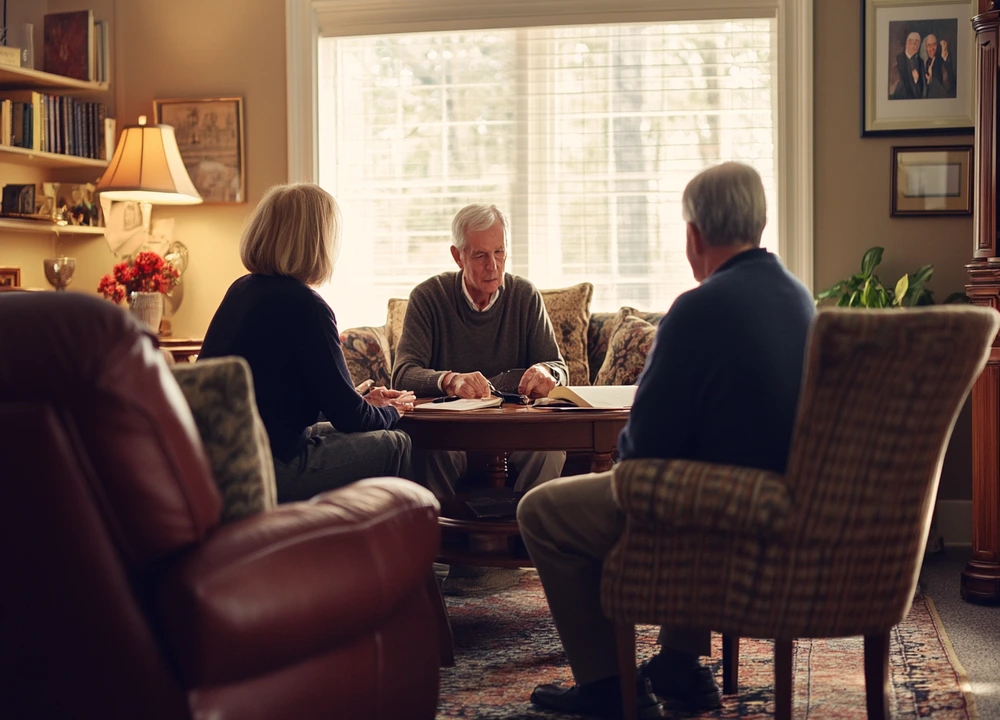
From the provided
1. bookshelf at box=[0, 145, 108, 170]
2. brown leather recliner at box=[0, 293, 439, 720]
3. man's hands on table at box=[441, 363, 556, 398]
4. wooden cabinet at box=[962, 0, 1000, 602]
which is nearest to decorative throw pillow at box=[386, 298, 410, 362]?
man's hands on table at box=[441, 363, 556, 398]

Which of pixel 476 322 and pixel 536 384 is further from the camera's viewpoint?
pixel 476 322

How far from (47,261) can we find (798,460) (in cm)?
359

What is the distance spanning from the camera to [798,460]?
5.57 ft

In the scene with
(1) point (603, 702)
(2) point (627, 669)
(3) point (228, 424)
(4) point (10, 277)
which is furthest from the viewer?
(4) point (10, 277)

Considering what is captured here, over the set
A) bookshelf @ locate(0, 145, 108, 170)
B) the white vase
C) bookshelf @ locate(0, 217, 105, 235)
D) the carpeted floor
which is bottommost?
the carpeted floor

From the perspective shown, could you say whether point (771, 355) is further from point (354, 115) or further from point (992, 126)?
point (354, 115)

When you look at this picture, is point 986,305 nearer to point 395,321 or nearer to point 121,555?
point 395,321

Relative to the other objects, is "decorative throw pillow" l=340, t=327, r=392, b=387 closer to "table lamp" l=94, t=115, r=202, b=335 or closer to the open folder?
"table lamp" l=94, t=115, r=202, b=335

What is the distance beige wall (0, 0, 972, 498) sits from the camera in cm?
409

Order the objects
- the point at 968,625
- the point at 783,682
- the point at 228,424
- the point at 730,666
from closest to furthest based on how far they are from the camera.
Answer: the point at 228,424
the point at 783,682
the point at 730,666
the point at 968,625

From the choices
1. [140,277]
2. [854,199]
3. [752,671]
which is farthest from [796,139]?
[140,277]

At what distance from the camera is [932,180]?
4055mm

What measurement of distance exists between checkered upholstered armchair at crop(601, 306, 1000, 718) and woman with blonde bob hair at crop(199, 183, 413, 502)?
0.91 m

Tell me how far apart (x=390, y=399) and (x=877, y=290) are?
81.1 inches
